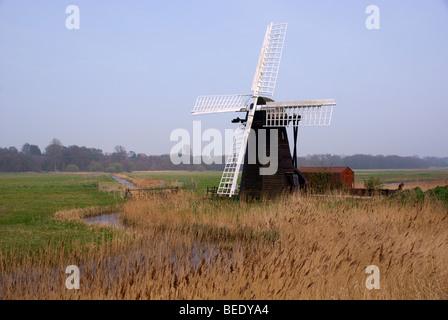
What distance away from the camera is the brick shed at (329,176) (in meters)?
20.7

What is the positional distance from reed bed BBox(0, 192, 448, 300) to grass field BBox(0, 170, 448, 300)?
0.08 feet

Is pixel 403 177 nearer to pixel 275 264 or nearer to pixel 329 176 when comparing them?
pixel 329 176

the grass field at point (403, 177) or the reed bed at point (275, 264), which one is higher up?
the reed bed at point (275, 264)

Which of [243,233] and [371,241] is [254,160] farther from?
[371,241]

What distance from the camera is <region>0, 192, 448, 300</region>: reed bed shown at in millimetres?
5039

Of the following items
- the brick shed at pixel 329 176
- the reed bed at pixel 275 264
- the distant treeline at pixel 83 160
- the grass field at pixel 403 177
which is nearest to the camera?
the reed bed at pixel 275 264

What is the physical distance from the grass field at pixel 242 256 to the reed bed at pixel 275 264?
0.08 ft

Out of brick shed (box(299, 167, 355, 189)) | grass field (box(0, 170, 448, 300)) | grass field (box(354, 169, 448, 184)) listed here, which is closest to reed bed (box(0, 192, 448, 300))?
grass field (box(0, 170, 448, 300))

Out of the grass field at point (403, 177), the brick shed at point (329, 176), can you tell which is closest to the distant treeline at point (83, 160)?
the grass field at point (403, 177)

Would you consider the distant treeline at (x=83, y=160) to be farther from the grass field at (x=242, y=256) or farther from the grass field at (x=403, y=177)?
the grass field at (x=242, y=256)

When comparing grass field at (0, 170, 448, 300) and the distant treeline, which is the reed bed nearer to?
grass field at (0, 170, 448, 300)

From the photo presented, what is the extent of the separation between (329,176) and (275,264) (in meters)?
16.3

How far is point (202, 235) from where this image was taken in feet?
36.0
